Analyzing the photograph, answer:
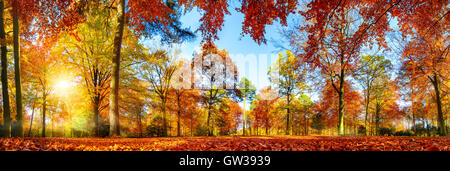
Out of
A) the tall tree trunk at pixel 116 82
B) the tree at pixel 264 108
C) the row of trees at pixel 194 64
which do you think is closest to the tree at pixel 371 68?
the row of trees at pixel 194 64

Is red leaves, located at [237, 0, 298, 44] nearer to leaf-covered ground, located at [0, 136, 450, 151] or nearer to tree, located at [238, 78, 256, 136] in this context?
leaf-covered ground, located at [0, 136, 450, 151]

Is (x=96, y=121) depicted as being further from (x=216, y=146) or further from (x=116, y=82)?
(x=216, y=146)

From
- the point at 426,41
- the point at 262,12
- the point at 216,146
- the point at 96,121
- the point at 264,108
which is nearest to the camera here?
the point at 216,146

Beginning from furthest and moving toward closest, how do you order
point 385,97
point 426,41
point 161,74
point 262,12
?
point 385,97 < point 161,74 < point 426,41 < point 262,12

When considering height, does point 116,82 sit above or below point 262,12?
below

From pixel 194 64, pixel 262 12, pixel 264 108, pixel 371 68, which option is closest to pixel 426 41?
pixel 371 68

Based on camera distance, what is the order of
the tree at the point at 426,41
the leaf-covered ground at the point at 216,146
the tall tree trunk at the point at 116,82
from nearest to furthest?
the leaf-covered ground at the point at 216,146
the tree at the point at 426,41
the tall tree trunk at the point at 116,82

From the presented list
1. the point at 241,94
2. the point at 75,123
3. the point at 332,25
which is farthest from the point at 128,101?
the point at 332,25

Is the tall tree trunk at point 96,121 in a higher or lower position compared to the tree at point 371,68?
lower

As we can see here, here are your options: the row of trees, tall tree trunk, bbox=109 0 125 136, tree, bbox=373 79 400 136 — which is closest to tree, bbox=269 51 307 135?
the row of trees

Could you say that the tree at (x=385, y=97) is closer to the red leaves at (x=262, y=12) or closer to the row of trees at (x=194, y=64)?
the row of trees at (x=194, y=64)

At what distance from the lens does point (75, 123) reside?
12.8m

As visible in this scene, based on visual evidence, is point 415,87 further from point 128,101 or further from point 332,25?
point 128,101

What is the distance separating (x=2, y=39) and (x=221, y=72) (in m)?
10.9
